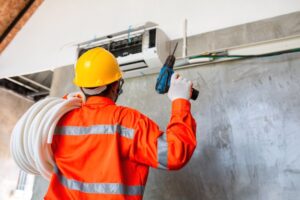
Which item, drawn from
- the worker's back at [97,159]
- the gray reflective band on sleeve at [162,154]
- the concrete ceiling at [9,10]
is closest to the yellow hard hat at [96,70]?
the worker's back at [97,159]

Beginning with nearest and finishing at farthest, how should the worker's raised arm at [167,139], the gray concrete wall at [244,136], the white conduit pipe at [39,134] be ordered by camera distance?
the worker's raised arm at [167,139]
the white conduit pipe at [39,134]
the gray concrete wall at [244,136]

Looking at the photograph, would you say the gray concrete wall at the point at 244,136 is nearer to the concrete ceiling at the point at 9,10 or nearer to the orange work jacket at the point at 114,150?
the orange work jacket at the point at 114,150

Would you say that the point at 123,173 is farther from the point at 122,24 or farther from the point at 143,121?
the point at 122,24

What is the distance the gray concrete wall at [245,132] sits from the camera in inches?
61.0

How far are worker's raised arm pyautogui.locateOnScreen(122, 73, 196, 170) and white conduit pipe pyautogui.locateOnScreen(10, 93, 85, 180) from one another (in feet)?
1.08

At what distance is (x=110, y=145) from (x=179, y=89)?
1.25 ft

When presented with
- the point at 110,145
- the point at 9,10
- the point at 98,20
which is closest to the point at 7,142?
the point at 9,10

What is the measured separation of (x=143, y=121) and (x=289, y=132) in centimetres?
91

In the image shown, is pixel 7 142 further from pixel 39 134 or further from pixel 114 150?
pixel 114 150

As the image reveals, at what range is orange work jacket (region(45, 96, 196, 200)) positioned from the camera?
1.07 meters

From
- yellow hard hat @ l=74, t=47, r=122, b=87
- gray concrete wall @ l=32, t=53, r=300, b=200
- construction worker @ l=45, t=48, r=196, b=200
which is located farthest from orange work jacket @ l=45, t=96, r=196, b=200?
gray concrete wall @ l=32, t=53, r=300, b=200

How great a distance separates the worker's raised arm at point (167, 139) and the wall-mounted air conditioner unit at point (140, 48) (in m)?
0.82

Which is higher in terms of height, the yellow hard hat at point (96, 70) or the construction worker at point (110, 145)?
the yellow hard hat at point (96, 70)

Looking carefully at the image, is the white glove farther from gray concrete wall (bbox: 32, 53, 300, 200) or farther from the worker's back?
gray concrete wall (bbox: 32, 53, 300, 200)
